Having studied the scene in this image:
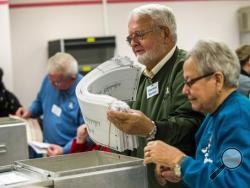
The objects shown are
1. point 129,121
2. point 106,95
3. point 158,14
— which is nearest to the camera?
point 129,121

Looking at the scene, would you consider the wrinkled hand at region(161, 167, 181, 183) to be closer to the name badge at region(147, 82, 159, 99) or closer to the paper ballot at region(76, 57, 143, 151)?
the paper ballot at region(76, 57, 143, 151)

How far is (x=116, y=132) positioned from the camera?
1.63 m

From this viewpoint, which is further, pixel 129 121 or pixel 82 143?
pixel 82 143

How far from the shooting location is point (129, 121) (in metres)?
1.59

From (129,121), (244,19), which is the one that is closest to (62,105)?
(129,121)

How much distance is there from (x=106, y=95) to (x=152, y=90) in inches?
18.6

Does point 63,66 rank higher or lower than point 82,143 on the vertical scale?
higher

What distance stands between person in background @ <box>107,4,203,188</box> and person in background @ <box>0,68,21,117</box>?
3.11 metres

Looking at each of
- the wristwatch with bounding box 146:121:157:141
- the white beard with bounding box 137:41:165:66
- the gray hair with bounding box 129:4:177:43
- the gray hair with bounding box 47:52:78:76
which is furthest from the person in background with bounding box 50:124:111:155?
the wristwatch with bounding box 146:121:157:141

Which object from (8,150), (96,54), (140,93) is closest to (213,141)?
(140,93)

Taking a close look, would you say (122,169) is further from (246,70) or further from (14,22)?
(14,22)

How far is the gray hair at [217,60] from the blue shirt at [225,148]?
7cm

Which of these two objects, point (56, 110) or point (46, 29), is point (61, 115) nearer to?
point (56, 110)

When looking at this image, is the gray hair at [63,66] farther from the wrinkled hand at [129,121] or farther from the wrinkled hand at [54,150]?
the wrinkled hand at [129,121]
